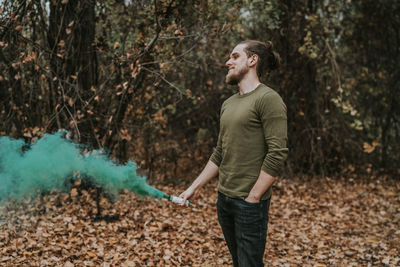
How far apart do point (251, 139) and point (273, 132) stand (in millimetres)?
183

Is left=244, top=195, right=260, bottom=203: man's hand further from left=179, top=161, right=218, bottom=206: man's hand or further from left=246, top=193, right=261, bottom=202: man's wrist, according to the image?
left=179, top=161, right=218, bottom=206: man's hand

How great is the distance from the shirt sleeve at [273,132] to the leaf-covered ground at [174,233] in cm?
278

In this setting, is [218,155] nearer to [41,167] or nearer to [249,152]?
[249,152]

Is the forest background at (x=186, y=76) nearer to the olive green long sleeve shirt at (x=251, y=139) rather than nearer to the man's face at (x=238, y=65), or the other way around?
the man's face at (x=238, y=65)

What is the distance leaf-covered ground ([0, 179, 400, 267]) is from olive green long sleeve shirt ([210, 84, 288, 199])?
256cm

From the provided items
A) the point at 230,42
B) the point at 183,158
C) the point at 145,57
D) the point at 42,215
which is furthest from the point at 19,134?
the point at 230,42

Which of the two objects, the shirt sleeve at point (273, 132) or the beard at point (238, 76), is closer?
the shirt sleeve at point (273, 132)

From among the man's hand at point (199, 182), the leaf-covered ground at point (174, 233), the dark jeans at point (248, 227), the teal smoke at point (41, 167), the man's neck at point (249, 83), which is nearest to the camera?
the dark jeans at point (248, 227)

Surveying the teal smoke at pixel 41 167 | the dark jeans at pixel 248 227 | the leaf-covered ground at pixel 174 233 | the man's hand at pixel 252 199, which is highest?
the man's hand at pixel 252 199

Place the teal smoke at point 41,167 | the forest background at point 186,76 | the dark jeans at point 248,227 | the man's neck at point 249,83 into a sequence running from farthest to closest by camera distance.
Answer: the forest background at point 186,76
the teal smoke at point 41,167
the man's neck at point 249,83
the dark jeans at point 248,227

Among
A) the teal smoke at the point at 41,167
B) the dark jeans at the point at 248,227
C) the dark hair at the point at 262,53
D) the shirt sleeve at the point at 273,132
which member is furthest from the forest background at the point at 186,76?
the dark jeans at the point at 248,227

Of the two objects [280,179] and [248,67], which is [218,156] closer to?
[248,67]

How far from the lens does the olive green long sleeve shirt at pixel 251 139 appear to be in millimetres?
2352

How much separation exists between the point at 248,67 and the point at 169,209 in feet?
15.2
